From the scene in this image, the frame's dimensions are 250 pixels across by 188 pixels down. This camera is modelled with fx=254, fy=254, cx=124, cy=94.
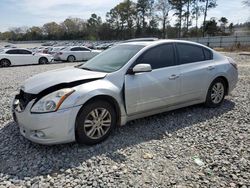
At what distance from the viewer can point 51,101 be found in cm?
344

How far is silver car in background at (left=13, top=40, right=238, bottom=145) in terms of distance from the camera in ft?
11.3

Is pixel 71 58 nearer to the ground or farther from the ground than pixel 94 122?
farther from the ground

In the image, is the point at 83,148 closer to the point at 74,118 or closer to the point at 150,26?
the point at 74,118

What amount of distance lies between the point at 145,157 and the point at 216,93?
2776mm

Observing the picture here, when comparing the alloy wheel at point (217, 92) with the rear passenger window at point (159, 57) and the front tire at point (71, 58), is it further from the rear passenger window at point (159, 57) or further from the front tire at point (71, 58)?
the front tire at point (71, 58)

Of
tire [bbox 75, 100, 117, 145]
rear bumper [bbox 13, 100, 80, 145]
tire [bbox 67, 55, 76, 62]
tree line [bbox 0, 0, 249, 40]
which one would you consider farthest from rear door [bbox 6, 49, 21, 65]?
tree line [bbox 0, 0, 249, 40]

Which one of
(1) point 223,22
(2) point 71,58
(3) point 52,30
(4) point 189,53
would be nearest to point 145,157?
(4) point 189,53

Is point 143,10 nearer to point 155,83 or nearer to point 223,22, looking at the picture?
point 223,22

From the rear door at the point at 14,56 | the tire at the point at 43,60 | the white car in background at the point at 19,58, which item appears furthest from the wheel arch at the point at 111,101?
the tire at the point at 43,60

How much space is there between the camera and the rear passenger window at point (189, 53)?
4.87m

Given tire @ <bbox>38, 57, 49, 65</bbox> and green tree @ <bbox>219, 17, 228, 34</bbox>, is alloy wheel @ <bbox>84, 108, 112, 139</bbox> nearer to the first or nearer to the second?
tire @ <bbox>38, 57, 49, 65</bbox>

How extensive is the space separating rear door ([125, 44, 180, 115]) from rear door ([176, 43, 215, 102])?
7.4 inches

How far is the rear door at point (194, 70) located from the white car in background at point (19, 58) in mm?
14545

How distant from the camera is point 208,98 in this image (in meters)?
5.34
